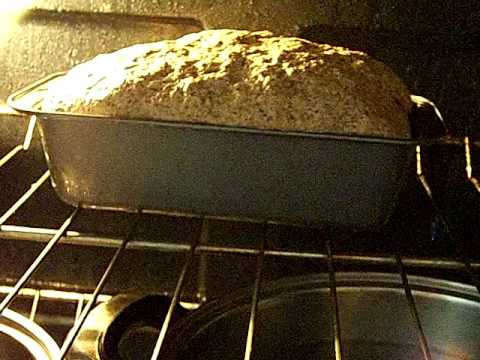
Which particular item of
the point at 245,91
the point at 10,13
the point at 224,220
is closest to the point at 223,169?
the point at 245,91

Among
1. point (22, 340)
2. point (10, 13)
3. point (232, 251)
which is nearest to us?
point (22, 340)

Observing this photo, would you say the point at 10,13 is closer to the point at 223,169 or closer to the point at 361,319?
the point at 223,169

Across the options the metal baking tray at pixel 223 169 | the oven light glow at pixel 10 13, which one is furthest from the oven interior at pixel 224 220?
the metal baking tray at pixel 223 169

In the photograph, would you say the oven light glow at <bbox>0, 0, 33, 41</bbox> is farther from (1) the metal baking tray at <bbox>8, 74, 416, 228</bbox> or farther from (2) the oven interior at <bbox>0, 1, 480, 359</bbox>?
(1) the metal baking tray at <bbox>8, 74, 416, 228</bbox>

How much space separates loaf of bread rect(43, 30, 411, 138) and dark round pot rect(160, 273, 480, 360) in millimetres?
167

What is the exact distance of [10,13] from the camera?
1036 mm

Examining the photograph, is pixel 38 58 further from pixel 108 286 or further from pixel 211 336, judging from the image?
pixel 211 336

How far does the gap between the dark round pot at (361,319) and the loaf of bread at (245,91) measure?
0.55ft

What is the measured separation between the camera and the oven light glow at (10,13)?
1.03 m

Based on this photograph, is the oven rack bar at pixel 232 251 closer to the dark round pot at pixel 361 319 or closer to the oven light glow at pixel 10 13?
the dark round pot at pixel 361 319

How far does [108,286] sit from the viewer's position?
113cm

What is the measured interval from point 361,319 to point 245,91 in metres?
0.26

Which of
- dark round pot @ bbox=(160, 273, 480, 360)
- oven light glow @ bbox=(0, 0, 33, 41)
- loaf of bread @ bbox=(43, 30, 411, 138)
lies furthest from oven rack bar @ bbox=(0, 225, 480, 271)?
oven light glow @ bbox=(0, 0, 33, 41)

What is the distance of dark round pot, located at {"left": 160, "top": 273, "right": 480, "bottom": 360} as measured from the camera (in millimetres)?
831
